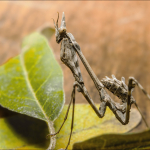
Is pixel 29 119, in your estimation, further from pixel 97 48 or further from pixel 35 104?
pixel 97 48

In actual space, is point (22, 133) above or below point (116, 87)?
below

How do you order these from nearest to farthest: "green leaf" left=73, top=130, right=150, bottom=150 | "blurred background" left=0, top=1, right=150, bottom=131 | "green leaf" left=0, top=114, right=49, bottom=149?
"green leaf" left=73, top=130, right=150, bottom=150 → "green leaf" left=0, top=114, right=49, bottom=149 → "blurred background" left=0, top=1, right=150, bottom=131

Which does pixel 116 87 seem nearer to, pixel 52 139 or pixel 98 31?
pixel 52 139

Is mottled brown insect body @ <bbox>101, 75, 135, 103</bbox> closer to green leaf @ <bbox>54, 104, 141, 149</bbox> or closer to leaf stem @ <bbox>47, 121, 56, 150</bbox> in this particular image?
green leaf @ <bbox>54, 104, 141, 149</bbox>

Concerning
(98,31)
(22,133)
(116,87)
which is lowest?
(22,133)

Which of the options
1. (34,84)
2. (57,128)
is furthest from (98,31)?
(57,128)

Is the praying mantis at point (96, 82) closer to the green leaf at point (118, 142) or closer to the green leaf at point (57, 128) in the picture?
the green leaf at point (57, 128)

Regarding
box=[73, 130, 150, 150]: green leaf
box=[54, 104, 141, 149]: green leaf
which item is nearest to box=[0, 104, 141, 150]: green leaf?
box=[54, 104, 141, 149]: green leaf

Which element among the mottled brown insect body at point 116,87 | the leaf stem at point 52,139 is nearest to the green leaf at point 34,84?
the leaf stem at point 52,139
